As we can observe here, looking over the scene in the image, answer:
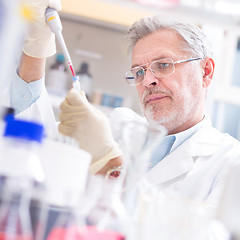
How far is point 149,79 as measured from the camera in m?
1.72

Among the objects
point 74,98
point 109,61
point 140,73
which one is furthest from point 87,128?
point 109,61

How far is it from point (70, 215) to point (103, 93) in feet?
6.54

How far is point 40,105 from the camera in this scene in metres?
1.50

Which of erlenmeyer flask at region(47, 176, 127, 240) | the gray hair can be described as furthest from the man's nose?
erlenmeyer flask at region(47, 176, 127, 240)

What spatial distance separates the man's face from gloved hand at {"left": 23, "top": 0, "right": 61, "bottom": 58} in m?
0.54

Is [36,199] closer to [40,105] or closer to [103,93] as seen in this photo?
[40,105]

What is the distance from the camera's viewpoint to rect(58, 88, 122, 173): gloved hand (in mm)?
921

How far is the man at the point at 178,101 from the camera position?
1365mm

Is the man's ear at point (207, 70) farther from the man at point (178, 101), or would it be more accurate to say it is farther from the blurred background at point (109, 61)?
the blurred background at point (109, 61)

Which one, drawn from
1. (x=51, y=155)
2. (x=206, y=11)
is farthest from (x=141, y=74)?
(x=51, y=155)

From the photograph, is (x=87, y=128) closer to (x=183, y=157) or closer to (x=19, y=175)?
(x=19, y=175)

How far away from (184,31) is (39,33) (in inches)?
32.4

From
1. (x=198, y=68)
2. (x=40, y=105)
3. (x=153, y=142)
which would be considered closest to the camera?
(x=153, y=142)

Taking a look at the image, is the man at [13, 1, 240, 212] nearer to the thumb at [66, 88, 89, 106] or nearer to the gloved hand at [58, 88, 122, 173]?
the gloved hand at [58, 88, 122, 173]
